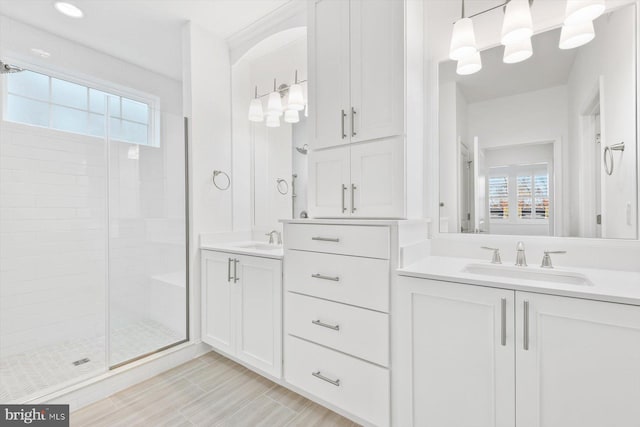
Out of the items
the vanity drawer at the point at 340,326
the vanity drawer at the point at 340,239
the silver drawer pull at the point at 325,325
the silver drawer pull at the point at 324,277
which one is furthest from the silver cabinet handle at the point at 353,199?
the silver drawer pull at the point at 325,325

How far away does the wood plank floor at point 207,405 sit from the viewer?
1.62m

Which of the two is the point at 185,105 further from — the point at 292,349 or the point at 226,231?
the point at 292,349

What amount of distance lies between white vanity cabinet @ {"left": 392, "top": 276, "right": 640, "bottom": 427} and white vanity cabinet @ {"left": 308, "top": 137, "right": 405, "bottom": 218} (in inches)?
17.1

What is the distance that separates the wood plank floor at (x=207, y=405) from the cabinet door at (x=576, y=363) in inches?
38.0

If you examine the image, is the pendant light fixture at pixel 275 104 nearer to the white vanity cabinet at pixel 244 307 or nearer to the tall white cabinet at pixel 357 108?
the tall white cabinet at pixel 357 108

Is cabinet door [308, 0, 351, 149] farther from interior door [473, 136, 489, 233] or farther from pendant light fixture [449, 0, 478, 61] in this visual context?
interior door [473, 136, 489, 233]

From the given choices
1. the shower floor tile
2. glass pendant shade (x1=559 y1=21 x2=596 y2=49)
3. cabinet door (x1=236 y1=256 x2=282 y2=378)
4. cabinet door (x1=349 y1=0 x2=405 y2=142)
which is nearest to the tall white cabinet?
cabinet door (x1=349 y1=0 x2=405 y2=142)

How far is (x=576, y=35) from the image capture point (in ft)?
4.43

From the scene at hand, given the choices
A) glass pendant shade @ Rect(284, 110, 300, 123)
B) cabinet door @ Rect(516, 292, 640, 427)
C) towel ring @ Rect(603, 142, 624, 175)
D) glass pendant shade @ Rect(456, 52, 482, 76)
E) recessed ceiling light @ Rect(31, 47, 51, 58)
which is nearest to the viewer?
cabinet door @ Rect(516, 292, 640, 427)

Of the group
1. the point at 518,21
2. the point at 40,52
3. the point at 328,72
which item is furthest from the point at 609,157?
the point at 40,52

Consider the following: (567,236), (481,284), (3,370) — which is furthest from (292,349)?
(3,370)

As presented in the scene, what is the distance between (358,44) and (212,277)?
1937 mm

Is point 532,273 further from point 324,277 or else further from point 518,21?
point 518,21

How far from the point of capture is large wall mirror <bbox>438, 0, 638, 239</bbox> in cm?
135
